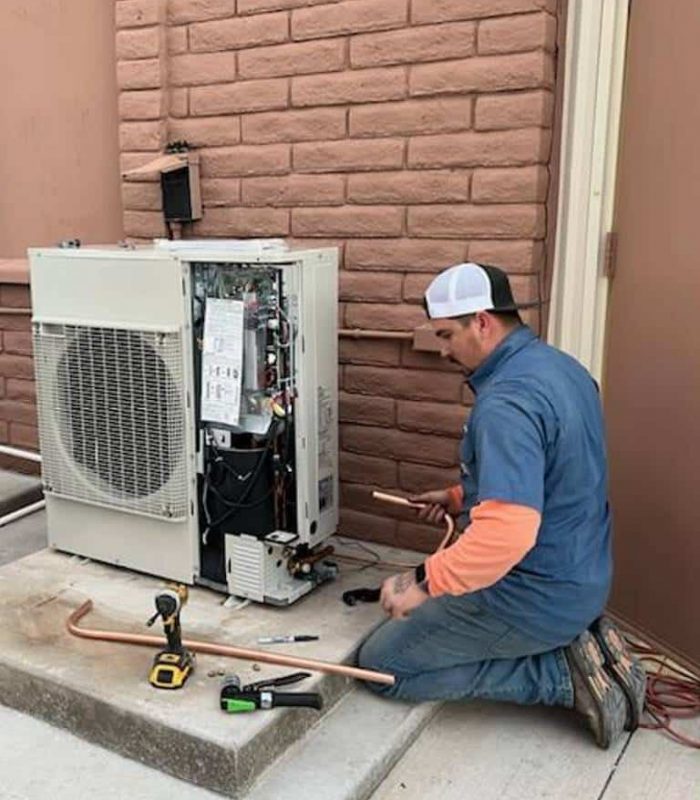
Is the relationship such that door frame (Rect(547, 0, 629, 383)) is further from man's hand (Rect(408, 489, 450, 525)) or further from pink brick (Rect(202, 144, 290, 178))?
pink brick (Rect(202, 144, 290, 178))

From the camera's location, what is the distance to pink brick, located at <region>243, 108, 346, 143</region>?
3.12 m

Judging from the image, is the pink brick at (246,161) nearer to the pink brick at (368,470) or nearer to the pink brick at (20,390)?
the pink brick at (368,470)

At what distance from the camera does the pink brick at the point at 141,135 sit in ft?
11.4

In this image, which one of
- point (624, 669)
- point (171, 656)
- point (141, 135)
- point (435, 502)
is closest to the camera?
point (171, 656)

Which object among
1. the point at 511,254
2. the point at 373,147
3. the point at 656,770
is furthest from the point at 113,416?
the point at 656,770

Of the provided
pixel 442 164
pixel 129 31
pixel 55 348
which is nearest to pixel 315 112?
pixel 442 164

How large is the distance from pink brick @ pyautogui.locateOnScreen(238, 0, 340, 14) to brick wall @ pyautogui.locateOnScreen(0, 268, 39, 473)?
161cm

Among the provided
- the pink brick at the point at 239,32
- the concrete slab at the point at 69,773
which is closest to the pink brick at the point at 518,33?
the pink brick at the point at 239,32

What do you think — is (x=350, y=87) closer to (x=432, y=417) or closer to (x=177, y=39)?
(x=177, y=39)

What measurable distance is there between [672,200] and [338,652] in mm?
1665

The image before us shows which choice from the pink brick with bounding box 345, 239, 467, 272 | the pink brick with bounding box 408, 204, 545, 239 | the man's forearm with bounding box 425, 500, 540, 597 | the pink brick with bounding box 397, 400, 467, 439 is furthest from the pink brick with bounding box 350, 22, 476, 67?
the man's forearm with bounding box 425, 500, 540, 597

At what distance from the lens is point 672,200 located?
104 inches

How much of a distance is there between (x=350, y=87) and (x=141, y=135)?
94 centimetres

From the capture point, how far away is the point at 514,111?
9.19 feet
